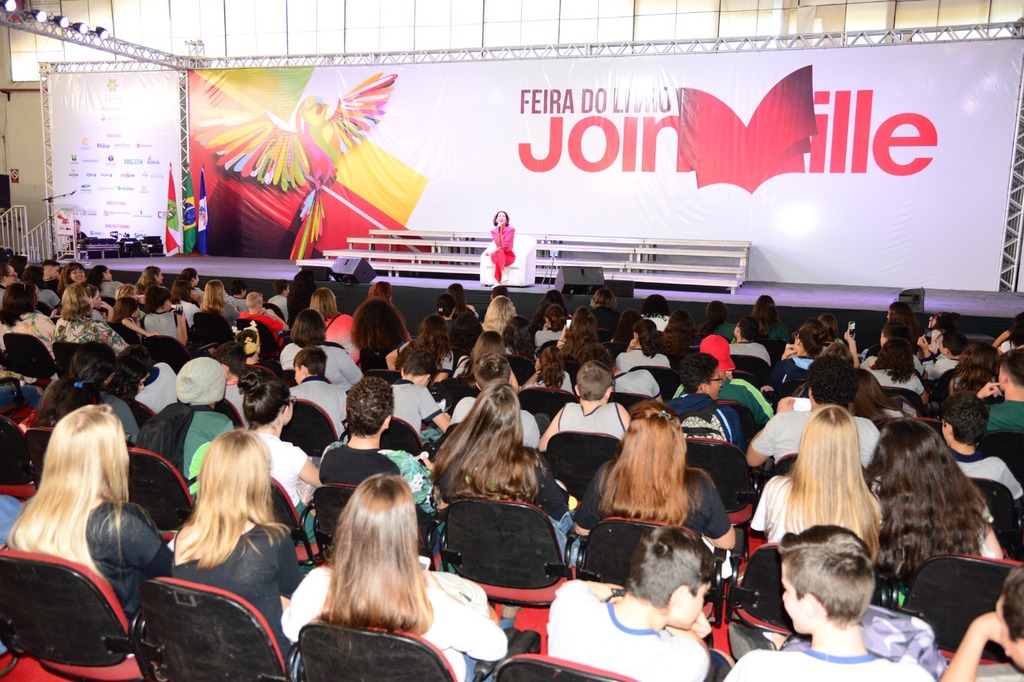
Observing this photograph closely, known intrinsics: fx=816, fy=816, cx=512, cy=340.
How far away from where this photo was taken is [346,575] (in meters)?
1.97

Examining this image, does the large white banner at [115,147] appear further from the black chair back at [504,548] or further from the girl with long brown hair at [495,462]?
the black chair back at [504,548]

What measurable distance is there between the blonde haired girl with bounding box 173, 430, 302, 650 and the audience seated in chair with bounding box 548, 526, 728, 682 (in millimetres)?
905

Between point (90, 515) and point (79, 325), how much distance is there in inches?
167

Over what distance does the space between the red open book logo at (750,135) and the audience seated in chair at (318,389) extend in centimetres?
1080

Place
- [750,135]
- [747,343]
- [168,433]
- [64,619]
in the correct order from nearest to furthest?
[64,619] < [168,433] < [747,343] < [750,135]

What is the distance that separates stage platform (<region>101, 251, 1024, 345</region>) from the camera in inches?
371

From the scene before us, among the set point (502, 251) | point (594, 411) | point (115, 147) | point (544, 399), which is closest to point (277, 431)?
point (594, 411)

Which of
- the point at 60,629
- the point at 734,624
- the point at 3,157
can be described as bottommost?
the point at 734,624

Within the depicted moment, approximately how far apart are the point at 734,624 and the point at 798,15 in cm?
1350

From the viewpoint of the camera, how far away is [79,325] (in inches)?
239

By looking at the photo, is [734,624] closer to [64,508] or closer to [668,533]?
[668,533]

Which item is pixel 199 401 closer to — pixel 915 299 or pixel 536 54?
pixel 915 299

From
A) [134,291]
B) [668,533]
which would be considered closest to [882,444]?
[668,533]

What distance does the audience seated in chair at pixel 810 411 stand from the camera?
369cm
